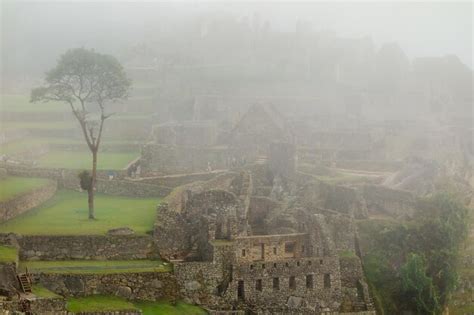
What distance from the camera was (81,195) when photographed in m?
48.5

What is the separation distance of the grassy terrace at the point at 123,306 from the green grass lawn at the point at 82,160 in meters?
19.4

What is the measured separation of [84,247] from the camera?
3641 cm

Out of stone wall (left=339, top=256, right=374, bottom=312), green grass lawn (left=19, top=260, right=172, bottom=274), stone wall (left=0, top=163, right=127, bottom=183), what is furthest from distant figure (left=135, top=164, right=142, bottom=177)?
stone wall (left=339, top=256, right=374, bottom=312)

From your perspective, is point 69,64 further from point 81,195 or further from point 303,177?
point 303,177

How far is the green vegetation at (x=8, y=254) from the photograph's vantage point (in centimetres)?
3294

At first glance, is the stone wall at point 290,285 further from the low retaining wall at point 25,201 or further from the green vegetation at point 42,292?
the low retaining wall at point 25,201

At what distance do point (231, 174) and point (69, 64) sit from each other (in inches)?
414

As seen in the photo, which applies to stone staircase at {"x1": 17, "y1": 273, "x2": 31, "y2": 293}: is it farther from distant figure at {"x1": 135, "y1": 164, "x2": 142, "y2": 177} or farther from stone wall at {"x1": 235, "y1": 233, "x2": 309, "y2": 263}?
distant figure at {"x1": 135, "y1": 164, "x2": 142, "y2": 177}

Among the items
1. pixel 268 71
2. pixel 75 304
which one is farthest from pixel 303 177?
pixel 268 71

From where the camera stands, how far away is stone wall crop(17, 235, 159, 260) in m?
35.9

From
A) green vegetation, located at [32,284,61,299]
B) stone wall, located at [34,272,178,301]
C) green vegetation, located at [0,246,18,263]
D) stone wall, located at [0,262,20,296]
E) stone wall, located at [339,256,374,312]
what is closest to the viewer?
stone wall, located at [0,262,20,296]

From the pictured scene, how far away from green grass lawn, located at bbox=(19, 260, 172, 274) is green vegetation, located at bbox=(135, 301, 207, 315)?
134 cm

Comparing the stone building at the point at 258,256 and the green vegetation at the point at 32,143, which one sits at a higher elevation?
the green vegetation at the point at 32,143

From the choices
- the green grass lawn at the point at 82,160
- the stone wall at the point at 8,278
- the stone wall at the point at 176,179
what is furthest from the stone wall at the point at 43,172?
the stone wall at the point at 8,278
